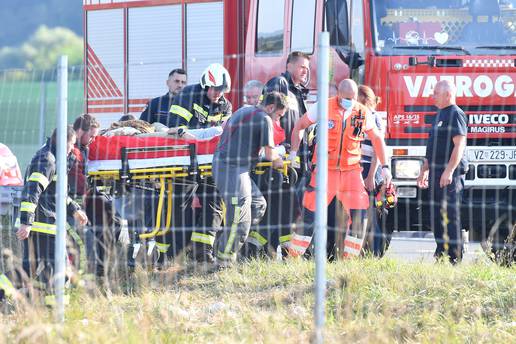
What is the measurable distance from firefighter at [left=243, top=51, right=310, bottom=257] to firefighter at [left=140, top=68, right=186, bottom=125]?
146cm

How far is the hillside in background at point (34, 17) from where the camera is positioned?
152 feet

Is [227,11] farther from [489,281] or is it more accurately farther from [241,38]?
[489,281]

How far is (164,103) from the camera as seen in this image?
10781mm

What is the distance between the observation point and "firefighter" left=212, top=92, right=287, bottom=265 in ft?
28.1

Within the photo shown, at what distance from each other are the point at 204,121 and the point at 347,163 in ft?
5.27

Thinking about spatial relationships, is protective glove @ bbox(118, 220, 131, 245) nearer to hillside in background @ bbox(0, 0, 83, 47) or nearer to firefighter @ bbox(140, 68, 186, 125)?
firefighter @ bbox(140, 68, 186, 125)

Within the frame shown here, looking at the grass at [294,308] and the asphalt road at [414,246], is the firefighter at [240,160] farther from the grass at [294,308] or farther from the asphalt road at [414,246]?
the asphalt road at [414,246]

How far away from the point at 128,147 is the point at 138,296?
164 cm

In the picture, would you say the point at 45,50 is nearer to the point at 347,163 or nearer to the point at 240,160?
the point at 240,160

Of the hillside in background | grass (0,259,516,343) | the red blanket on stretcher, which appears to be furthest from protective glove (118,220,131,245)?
the hillside in background

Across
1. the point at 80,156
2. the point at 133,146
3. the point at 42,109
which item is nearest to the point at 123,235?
the point at 133,146

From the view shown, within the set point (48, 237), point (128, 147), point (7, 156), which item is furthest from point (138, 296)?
point (7, 156)

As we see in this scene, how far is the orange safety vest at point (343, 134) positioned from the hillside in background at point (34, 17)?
3769 cm

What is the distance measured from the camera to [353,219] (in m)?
8.76
